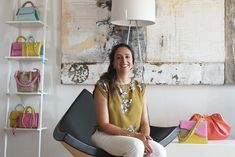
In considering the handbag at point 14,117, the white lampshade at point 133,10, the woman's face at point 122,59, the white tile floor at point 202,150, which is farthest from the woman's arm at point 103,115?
the handbag at point 14,117

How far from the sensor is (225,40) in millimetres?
3221

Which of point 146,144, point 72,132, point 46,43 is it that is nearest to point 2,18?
point 46,43

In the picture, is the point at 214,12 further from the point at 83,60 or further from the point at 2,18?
the point at 2,18

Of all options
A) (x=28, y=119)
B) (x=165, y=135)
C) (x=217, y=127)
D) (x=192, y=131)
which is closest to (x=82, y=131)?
(x=165, y=135)

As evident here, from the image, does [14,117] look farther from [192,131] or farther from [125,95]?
[192,131]

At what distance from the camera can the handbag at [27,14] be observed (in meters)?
3.31

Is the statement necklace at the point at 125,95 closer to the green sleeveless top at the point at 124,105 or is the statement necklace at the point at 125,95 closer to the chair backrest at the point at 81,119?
the green sleeveless top at the point at 124,105

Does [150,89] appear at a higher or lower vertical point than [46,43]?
lower

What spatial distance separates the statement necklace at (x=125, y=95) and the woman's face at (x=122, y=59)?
4.6 inches

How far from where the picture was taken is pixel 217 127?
9.61 ft

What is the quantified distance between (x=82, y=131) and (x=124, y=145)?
314 millimetres

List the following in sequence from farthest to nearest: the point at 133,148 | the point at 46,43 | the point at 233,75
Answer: the point at 46,43 → the point at 233,75 → the point at 133,148

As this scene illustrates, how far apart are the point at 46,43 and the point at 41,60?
0.18 meters

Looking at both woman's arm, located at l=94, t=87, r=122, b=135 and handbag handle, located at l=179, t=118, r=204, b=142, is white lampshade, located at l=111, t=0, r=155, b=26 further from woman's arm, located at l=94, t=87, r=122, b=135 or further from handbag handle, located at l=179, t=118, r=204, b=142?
handbag handle, located at l=179, t=118, r=204, b=142
